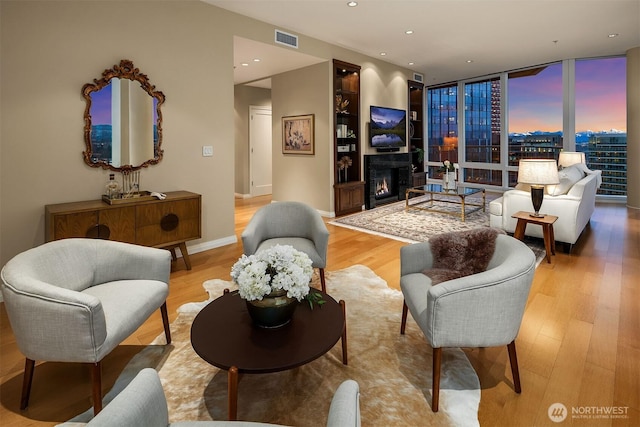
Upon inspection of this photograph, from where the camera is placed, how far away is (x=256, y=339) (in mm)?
1667

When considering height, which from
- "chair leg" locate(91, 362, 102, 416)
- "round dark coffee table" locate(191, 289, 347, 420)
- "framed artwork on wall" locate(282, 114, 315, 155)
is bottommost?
"chair leg" locate(91, 362, 102, 416)

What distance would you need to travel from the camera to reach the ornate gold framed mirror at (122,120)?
345cm

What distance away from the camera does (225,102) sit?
4.49 m

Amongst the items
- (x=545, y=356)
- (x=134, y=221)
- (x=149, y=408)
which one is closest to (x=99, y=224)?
(x=134, y=221)

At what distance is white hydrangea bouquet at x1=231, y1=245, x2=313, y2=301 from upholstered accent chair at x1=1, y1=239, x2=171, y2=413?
0.64m

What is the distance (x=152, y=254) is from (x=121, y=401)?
1426 mm

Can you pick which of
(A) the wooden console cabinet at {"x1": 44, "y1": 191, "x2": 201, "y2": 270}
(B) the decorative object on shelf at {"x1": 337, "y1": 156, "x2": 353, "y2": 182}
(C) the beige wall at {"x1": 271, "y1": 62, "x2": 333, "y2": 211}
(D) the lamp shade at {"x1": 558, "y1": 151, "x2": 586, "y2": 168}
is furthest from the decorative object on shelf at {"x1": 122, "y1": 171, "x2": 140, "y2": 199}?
(D) the lamp shade at {"x1": 558, "y1": 151, "x2": 586, "y2": 168}

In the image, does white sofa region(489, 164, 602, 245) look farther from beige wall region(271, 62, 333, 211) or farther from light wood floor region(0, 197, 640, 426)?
beige wall region(271, 62, 333, 211)

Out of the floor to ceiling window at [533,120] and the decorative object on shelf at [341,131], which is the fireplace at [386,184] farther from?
the floor to ceiling window at [533,120]

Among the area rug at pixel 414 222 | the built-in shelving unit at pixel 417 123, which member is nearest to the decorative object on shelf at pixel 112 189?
the area rug at pixel 414 222

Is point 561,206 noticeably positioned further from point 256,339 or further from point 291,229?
point 256,339

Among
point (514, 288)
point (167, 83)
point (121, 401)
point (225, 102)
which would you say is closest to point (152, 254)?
point (121, 401)

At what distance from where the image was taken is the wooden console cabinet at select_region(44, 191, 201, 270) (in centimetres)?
300

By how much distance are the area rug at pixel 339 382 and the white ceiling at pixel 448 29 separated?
12.8ft
